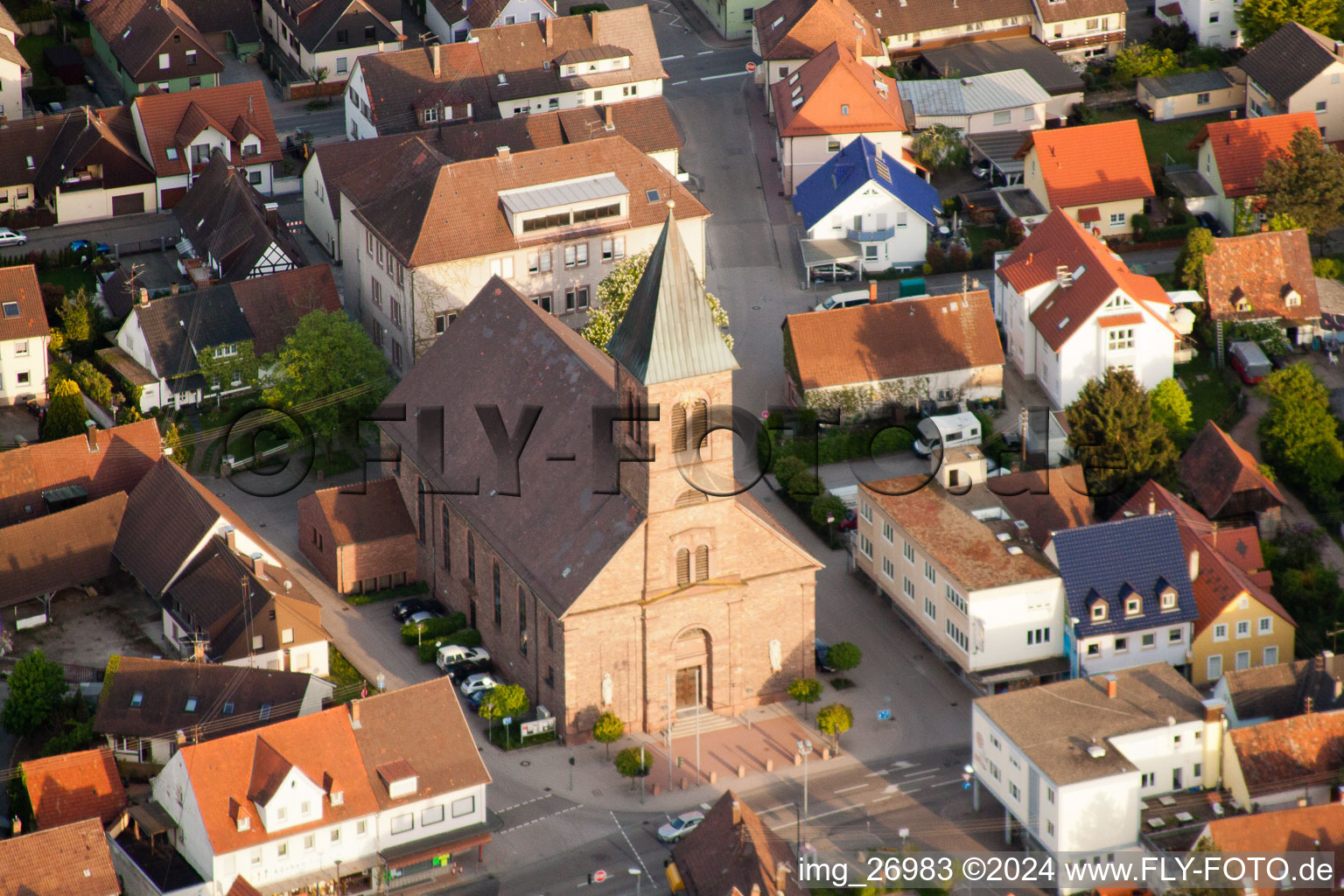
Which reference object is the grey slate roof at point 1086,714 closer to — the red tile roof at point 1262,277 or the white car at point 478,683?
the white car at point 478,683

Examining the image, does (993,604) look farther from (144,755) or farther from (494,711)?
(144,755)

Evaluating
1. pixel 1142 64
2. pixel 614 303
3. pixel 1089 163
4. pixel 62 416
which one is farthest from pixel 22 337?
pixel 1142 64

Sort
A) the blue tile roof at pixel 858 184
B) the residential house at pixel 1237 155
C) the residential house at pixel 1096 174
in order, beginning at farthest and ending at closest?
the residential house at pixel 1237 155
the residential house at pixel 1096 174
the blue tile roof at pixel 858 184

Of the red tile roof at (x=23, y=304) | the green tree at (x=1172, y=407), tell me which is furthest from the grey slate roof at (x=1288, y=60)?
the red tile roof at (x=23, y=304)

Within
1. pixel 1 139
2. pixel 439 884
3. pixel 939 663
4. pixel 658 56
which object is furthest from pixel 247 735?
pixel 658 56

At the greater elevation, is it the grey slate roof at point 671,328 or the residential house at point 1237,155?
the grey slate roof at point 671,328

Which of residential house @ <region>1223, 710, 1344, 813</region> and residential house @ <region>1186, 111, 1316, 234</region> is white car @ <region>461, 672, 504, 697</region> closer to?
residential house @ <region>1223, 710, 1344, 813</region>
